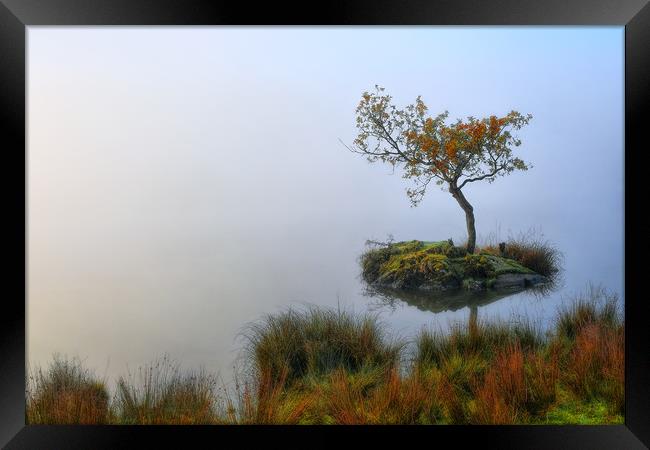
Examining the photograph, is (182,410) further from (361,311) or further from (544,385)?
(544,385)

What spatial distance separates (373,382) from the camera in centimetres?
318

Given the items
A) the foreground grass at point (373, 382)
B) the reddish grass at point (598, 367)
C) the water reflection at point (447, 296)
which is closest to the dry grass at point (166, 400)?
the foreground grass at point (373, 382)

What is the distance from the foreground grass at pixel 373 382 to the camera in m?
3.01

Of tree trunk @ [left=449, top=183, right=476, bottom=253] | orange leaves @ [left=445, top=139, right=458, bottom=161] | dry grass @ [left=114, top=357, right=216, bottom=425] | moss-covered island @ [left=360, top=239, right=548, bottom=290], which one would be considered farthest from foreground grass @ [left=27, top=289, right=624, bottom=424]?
orange leaves @ [left=445, top=139, right=458, bottom=161]

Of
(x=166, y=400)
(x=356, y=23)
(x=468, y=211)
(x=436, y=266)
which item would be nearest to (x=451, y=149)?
(x=468, y=211)

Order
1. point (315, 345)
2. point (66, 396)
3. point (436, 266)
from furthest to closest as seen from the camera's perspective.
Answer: point (436, 266)
point (315, 345)
point (66, 396)

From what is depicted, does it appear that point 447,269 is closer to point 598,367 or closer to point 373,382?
point 598,367

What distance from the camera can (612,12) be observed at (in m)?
2.61

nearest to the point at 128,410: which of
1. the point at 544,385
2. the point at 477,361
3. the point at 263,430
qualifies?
the point at 263,430

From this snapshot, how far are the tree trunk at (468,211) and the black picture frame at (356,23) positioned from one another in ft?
5.09

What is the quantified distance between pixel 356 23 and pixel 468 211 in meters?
2.15

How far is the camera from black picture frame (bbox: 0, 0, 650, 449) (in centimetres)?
256

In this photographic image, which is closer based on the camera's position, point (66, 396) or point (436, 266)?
point (66, 396)

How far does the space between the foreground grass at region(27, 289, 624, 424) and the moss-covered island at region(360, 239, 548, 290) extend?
2.48 feet
